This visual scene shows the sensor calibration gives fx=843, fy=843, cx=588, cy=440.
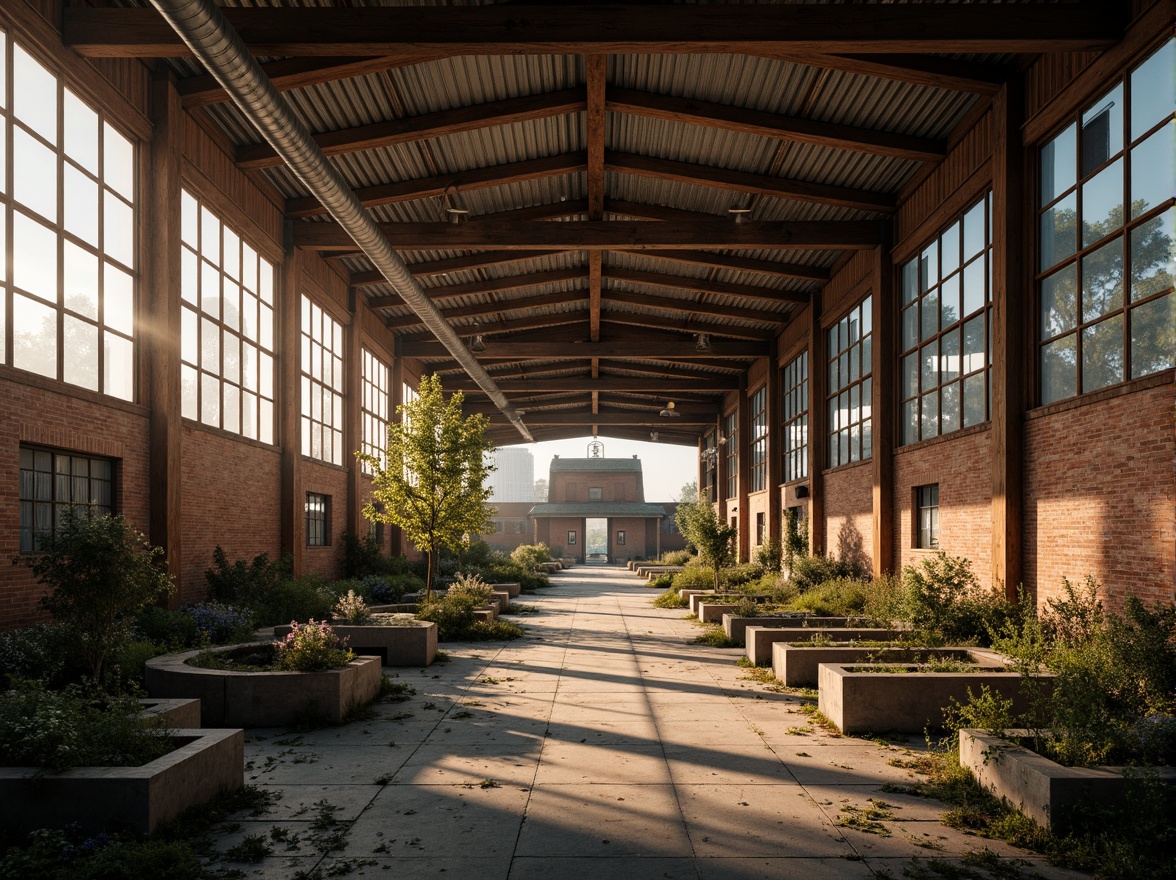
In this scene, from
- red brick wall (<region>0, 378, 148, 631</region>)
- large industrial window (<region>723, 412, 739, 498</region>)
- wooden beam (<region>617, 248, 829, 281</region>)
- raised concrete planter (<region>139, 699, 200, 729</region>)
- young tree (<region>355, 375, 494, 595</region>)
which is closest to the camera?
raised concrete planter (<region>139, 699, 200, 729</region>)

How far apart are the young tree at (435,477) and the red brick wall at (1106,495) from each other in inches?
401

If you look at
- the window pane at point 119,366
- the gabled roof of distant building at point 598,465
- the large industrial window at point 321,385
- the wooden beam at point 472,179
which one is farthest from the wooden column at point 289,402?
the gabled roof of distant building at point 598,465

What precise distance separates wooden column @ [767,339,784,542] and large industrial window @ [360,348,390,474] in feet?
40.3

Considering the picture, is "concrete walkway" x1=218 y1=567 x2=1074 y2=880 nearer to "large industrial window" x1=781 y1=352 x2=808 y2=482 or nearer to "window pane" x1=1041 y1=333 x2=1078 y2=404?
"window pane" x1=1041 y1=333 x2=1078 y2=404

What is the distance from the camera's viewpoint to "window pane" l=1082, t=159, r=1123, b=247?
389 inches

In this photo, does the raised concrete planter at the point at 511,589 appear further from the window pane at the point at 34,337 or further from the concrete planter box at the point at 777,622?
the window pane at the point at 34,337

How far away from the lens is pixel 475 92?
14.2 metres

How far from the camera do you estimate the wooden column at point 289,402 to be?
1831 cm

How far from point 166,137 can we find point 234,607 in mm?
7348

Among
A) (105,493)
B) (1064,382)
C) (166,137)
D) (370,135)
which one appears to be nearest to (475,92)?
(370,135)

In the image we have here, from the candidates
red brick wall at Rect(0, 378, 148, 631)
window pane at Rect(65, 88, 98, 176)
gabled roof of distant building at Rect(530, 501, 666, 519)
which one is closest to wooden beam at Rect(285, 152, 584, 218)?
window pane at Rect(65, 88, 98, 176)

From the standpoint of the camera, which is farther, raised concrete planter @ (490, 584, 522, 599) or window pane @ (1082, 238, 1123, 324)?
raised concrete planter @ (490, 584, 522, 599)

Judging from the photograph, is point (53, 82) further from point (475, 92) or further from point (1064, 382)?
point (1064, 382)

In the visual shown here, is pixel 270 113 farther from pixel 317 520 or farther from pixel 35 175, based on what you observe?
pixel 317 520
